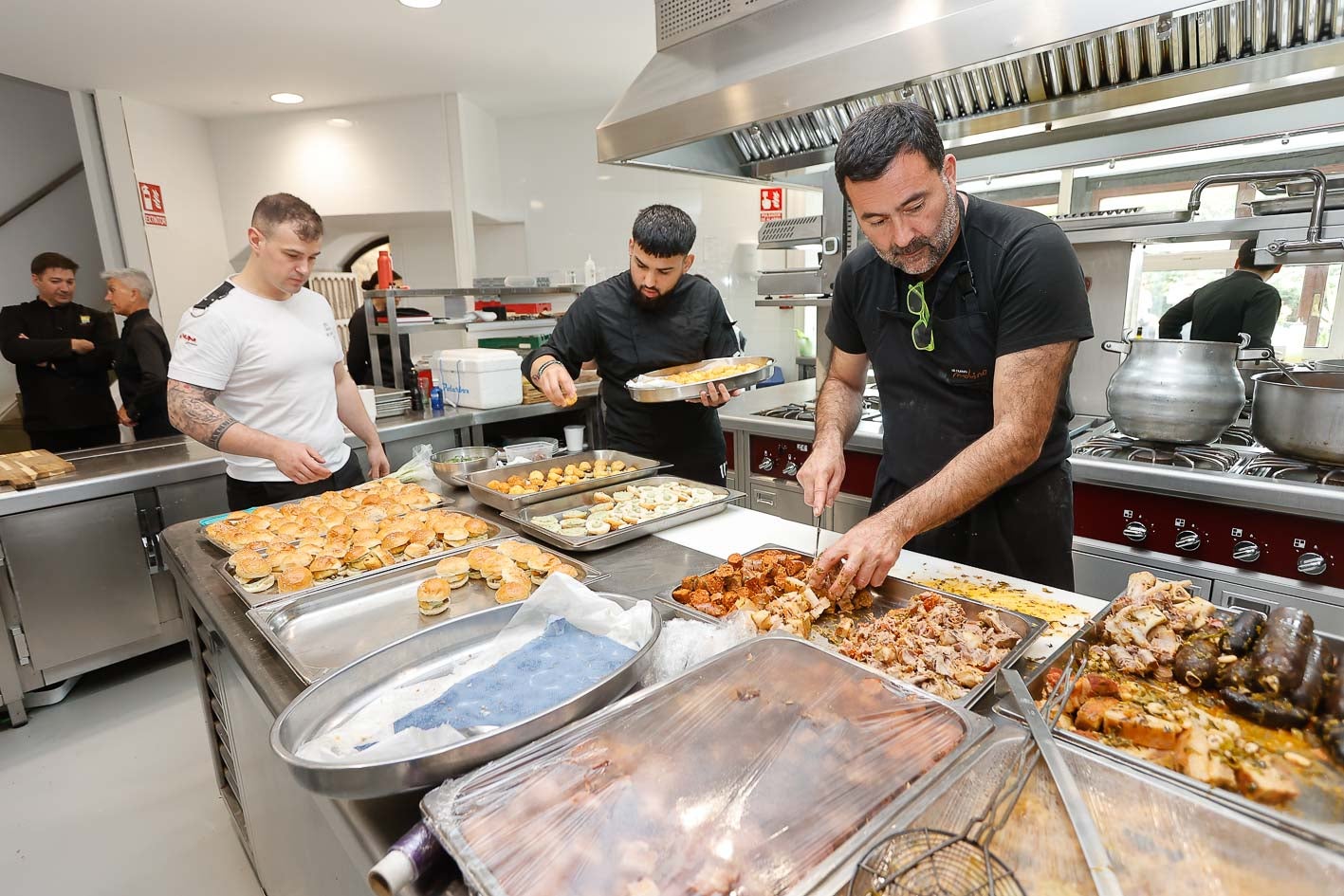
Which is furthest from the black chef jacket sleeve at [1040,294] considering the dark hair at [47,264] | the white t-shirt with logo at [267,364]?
the dark hair at [47,264]

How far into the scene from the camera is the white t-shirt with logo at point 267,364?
227cm

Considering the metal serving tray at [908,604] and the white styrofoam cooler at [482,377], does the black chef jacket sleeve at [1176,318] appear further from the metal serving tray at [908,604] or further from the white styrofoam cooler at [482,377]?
the white styrofoam cooler at [482,377]

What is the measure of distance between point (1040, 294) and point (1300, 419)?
1076mm

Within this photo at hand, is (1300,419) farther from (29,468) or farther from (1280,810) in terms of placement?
(29,468)

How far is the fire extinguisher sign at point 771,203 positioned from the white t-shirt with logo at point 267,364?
4.42 m

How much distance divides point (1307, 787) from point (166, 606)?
4.07m

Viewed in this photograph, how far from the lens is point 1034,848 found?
683 mm

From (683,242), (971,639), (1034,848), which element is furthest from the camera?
(683,242)

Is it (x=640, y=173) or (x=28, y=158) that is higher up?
(x=28, y=158)

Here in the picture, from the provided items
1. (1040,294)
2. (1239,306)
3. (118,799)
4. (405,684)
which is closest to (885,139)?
(1040,294)

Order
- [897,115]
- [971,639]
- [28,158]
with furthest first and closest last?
[28,158], [897,115], [971,639]

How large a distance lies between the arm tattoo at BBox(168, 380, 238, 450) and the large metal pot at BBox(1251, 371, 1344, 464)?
10.6ft

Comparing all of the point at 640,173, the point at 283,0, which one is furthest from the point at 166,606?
the point at 640,173

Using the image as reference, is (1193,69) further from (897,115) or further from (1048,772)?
(1048,772)
